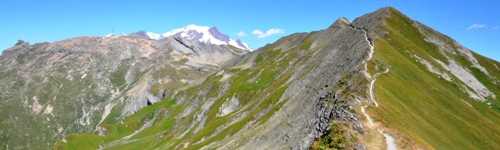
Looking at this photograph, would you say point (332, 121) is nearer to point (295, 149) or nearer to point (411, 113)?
point (295, 149)

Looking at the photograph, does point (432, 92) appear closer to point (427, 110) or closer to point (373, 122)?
point (427, 110)

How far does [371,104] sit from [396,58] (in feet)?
202

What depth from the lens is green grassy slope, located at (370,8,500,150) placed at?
7238cm

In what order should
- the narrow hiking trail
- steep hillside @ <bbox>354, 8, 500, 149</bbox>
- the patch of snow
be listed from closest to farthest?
the narrow hiking trail
steep hillside @ <bbox>354, 8, 500, 149</bbox>
the patch of snow

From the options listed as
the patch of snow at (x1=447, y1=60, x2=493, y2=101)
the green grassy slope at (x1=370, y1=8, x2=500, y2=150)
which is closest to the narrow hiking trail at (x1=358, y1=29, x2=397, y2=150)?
the green grassy slope at (x1=370, y1=8, x2=500, y2=150)

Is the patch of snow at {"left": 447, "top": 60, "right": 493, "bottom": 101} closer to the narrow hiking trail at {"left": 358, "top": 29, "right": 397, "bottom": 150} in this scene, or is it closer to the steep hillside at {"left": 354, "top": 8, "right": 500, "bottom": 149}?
the steep hillside at {"left": 354, "top": 8, "right": 500, "bottom": 149}

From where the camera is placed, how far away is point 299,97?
4879 inches

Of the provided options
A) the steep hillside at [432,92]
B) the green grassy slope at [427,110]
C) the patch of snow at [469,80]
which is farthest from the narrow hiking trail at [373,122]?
the patch of snow at [469,80]

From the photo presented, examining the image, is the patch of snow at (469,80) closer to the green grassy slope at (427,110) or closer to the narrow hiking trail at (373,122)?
the green grassy slope at (427,110)

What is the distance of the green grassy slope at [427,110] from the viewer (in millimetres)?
72375

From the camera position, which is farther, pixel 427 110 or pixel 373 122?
pixel 427 110

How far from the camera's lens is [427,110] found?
304 feet

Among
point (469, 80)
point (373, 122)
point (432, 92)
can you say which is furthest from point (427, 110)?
point (469, 80)

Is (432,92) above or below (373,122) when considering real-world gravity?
above
